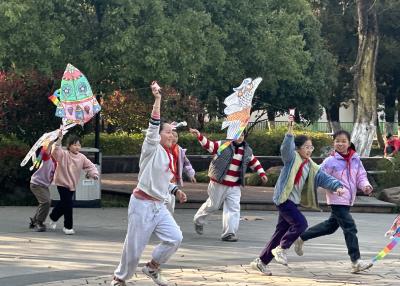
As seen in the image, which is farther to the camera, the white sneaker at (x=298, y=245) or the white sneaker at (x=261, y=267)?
the white sneaker at (x=298, y=245)

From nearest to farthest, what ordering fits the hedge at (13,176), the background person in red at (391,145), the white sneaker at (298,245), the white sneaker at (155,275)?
the white sneaker at (155,275) → the white sneaker at (298,245) → the hedge at (13,176) → the background person in red at (391,145)

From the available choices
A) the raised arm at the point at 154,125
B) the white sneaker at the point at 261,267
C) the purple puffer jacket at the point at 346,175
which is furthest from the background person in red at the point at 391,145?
the raised arm at the point at 154,125

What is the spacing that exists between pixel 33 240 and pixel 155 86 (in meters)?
4.82

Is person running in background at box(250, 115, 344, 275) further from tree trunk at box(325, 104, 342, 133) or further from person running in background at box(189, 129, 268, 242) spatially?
tree trunk at box(325, 104, 342, 133)

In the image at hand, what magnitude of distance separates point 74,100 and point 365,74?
576 inches

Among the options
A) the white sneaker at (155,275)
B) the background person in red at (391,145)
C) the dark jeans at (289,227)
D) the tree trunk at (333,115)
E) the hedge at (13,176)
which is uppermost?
the dark jeans at (289,227)

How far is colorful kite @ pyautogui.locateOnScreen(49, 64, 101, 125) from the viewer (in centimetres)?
1330

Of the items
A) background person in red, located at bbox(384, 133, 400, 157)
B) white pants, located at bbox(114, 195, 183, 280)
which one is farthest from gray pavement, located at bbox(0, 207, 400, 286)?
background person in red, located at bbox(384, 133, 400, 157)

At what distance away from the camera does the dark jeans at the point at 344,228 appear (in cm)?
950

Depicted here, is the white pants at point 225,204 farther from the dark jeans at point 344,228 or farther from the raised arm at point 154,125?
the raised arm at point 154,125

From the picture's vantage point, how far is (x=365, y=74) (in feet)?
86.4

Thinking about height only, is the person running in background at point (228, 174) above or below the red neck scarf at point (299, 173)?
below

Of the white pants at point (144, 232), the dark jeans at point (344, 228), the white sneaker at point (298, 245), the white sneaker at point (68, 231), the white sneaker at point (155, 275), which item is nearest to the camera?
the white pants at point (144, 232)

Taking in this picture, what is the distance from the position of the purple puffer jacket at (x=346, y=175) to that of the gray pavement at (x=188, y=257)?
2.57 feet
